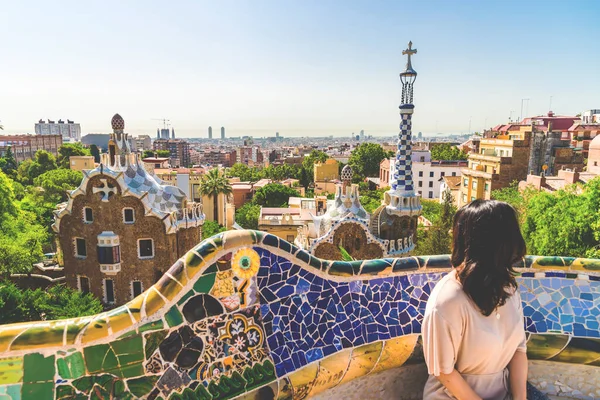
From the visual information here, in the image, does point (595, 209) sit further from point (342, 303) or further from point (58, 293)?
point (58, 293)

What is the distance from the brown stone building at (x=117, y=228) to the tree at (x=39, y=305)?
1.61m

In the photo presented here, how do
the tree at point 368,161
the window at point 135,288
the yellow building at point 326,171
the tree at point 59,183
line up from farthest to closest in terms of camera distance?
the tree at point 368,161
the yellow building at point 326,171
the tree at point 59,183
the window at point 135,288

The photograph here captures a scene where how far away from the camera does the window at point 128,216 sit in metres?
13.1

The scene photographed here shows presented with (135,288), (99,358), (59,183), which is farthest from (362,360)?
(59,183)

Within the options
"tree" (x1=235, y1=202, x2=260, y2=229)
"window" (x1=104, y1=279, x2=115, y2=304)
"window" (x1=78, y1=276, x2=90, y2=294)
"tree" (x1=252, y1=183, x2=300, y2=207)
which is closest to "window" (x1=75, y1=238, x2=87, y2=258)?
"window" (x1=78, y1=276, x2=90, y2=294)

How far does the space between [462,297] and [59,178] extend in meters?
34.6

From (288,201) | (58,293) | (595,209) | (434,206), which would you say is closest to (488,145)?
(434,206)

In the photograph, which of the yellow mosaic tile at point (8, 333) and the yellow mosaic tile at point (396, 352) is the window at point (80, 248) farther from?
the yellow mosaic tile at point (396, 352)

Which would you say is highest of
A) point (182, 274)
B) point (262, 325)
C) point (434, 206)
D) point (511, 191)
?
point (182, 274)

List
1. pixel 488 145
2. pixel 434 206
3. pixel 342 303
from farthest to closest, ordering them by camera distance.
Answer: pixel 434 206
pixel 488 145
pixel 342 303

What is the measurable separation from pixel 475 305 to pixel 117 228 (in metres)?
12.3

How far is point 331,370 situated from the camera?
371 cm

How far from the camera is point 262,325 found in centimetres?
360

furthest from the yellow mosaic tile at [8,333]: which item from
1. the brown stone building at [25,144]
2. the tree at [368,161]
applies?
the brown stone building at [25,144]
